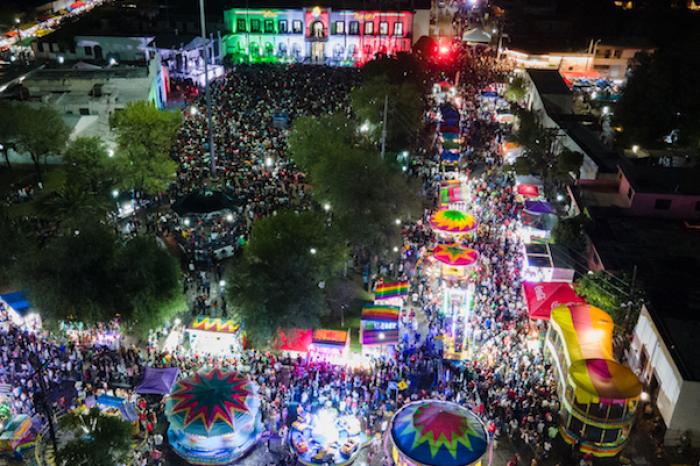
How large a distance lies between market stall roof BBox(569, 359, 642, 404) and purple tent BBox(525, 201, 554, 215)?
13.6 m

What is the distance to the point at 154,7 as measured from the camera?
→ 79.9m

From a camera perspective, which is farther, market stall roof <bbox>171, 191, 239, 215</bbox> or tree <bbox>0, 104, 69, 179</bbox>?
tree <bbox>0, 104, 69, 179</bbox>

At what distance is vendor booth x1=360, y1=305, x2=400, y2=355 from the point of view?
78.4ft

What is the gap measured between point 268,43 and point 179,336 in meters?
55.2

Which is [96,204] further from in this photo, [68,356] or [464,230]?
[464,230]

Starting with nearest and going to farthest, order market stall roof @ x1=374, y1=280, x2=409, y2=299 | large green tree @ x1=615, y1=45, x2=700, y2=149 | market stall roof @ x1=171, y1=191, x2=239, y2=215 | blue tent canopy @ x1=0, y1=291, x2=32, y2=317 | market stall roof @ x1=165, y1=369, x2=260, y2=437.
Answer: market stall roof @ x1=165, y1=369, x2=260, y2=437 → blue tent canopy @ x1=0, y1=291, x2=32, y2=317 → market stall roof @ x1=374, y1=280, x2=409, y2=299 → market stall roof @ x1=171, y1=191, x2=239, y2=215 → large green tree @ x1=615, y1=45, x2=700, y2=149

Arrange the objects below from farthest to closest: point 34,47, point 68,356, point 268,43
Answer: point 268,43 → point 34,47 → point 68,356

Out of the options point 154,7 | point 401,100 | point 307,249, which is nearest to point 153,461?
point 307,249

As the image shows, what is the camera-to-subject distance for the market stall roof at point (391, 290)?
2686 cm

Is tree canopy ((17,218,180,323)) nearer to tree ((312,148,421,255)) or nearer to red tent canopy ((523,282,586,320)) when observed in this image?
tree ((312,148,421,255))

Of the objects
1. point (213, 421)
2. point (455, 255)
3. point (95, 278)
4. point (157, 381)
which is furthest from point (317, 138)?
point (213, 421)

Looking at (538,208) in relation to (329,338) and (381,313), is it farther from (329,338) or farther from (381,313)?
(329,338)

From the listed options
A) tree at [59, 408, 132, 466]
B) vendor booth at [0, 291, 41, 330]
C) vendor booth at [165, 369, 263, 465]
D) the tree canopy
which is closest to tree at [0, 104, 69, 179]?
vendor booth at [0, 291, 41, 330]

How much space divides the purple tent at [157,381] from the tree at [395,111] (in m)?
26.2
